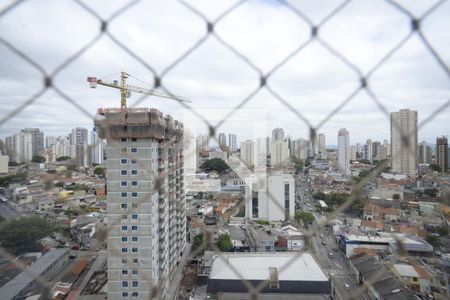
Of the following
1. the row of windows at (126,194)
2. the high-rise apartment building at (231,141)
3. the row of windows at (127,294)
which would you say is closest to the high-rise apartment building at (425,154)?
the high-rise apartment building at (231,141)

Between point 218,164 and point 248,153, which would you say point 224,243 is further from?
point 248,153

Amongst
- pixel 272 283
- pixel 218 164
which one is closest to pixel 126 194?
pixel 218 164

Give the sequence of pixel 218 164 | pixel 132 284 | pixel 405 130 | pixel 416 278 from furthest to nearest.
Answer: pixel 416 278
pixel 132 284
pixel 218 164
pixel 405 130

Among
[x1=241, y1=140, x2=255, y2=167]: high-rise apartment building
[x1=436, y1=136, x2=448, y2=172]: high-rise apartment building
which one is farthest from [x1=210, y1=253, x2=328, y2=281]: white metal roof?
[x1=436, y1=136, x2=448, y2=172]: high-rise apartment building

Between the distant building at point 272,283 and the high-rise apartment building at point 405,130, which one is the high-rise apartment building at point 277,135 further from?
the distant building at point 272,283

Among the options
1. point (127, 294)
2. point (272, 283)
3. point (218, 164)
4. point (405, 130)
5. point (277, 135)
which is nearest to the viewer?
point (405, 130)
